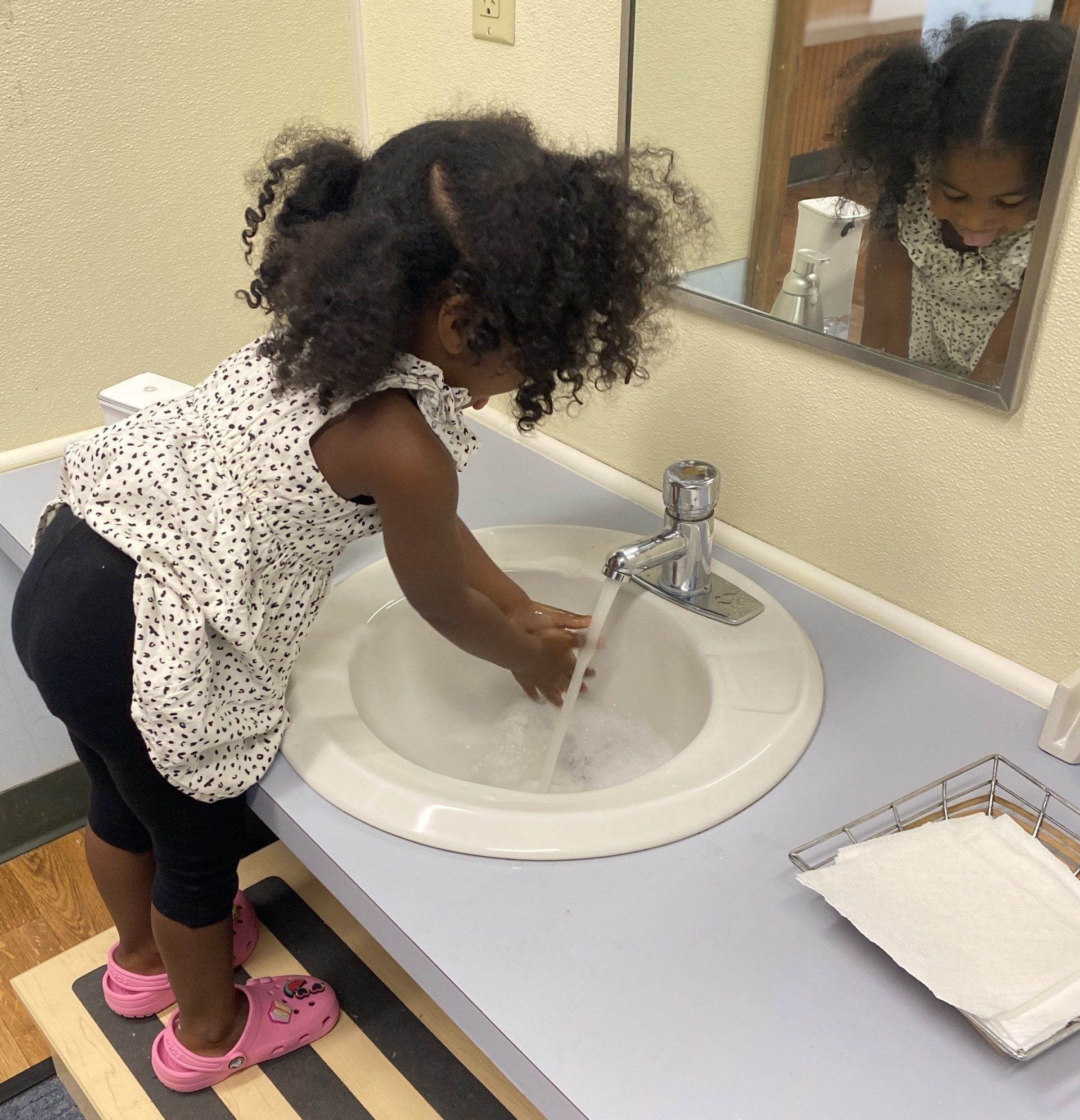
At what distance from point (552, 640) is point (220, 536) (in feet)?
1.17

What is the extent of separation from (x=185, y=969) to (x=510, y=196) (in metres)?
0.78

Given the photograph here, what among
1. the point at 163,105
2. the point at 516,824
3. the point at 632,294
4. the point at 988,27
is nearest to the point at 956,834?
the point at 516,824

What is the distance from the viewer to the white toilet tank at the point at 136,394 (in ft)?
3.90

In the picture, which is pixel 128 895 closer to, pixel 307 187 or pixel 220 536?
pixel 220 536

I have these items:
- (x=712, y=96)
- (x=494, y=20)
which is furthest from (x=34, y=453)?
(x=712, y=96)

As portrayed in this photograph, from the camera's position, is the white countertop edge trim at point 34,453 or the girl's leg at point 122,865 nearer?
the girl's leg at point 122,865

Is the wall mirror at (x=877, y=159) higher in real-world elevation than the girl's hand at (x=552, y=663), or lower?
higher

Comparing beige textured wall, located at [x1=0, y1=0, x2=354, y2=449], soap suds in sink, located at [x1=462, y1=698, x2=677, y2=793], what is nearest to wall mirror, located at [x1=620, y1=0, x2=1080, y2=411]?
soap suds in sink, located at [x1=462, y1=698, x2=677, y2=793]

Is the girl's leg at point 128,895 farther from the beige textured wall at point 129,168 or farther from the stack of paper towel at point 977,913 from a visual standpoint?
the stack of paper towel at point 977,913

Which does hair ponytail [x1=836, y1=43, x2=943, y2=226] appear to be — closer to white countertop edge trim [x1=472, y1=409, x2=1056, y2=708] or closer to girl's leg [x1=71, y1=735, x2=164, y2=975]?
white countertop edge trim [x1=472, y1=409, x2=1056, y2=708]

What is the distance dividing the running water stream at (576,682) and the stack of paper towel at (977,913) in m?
0.34

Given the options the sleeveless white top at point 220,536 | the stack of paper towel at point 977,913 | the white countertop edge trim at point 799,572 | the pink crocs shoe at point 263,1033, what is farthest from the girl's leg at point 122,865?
the stack of paper towel at point 977,913

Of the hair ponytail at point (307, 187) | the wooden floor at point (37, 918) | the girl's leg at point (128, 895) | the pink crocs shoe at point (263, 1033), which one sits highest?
the hair ponytail at point (307, 187)

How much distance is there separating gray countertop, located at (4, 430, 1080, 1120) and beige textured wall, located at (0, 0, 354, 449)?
746 millimetres
